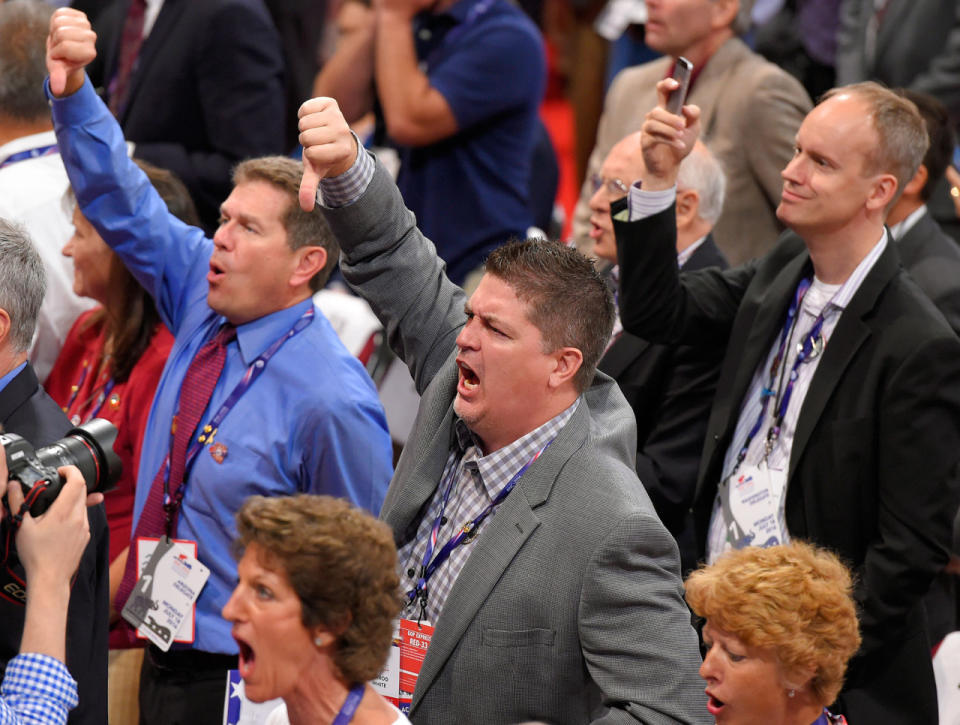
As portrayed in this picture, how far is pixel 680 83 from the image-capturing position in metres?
3.32

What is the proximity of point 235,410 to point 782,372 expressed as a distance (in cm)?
142

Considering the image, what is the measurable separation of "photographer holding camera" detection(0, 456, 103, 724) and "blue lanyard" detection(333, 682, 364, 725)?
0.55m

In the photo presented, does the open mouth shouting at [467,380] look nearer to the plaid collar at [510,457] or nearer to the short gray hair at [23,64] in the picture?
the plaid collar at [510,457]

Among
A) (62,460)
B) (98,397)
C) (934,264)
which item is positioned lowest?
(98,397)

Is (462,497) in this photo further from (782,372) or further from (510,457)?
(782,372)

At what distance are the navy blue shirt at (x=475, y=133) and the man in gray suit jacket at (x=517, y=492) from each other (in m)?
2.05

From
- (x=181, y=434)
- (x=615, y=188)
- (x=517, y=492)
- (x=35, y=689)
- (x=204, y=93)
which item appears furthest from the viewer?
(x=204, y=93)

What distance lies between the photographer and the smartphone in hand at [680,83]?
10.7 ft

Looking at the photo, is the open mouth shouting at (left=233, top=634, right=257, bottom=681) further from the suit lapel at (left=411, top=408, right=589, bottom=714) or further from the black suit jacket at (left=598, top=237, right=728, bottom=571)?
the black suit jacket at (left=598, top=237, right=728, bottom=571)

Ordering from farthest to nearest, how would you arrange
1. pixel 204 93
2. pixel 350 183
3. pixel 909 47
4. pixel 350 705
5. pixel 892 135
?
pixel 909 47
pixel 204 93
pixel 892 135
pixel 350 183
pixel 350 705

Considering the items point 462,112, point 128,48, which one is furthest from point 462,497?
point 128,48

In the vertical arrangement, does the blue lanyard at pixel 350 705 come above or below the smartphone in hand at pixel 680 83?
below

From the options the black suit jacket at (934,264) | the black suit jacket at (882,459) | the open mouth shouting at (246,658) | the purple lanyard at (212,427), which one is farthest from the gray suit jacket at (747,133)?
the open mouth shouting at (246,658)

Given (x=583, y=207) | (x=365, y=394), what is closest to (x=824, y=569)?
(x=365, y=394)
